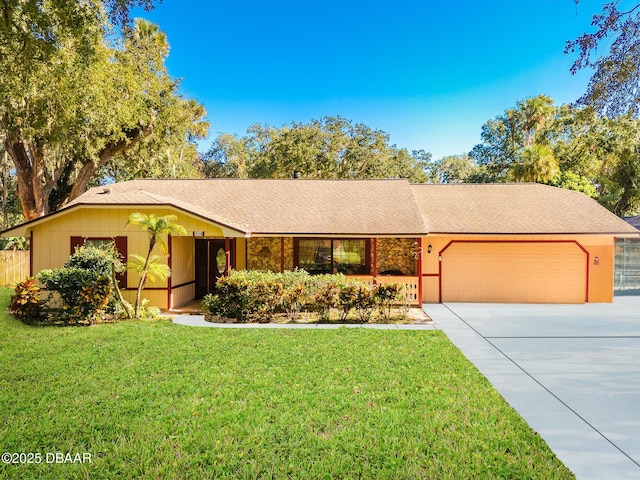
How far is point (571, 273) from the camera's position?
13930mm

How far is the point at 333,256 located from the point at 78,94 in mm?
9962

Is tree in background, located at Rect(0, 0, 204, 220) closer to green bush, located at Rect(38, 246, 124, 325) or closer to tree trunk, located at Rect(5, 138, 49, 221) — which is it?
tree trunk, located at Rect(5, 138, 49, 221)

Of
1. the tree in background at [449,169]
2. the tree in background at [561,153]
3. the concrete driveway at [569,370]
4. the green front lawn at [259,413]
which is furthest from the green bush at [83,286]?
the tree in background at [449,169]

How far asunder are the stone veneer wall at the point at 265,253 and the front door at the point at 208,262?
0.97 metres

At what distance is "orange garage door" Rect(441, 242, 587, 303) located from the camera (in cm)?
1392

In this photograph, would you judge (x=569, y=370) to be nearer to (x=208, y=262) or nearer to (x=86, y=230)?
(x=208, y=262)

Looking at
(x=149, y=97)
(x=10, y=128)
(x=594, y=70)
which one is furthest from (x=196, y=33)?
(x=594, y=70)

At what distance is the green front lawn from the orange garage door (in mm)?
6482

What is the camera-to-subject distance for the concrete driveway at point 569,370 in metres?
4.40

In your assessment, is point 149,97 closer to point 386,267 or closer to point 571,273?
point 386,267

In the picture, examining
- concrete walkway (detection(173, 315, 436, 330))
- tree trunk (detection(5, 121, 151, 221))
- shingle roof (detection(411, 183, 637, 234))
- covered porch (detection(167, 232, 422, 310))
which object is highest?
tree trunk (detection(5, 121, 151, 221))

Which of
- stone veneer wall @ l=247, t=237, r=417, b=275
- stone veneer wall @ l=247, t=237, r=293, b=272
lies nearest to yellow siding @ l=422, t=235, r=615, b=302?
stone veneer wall @ l=247, t=237, r=417, b=275

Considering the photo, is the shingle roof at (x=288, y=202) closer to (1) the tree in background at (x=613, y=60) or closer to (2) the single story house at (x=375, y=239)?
(2) the single story house at (x=375, y=239)

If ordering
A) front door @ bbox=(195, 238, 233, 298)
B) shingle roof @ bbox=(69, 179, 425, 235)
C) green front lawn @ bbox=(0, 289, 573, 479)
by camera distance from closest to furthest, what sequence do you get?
green front lawn @ bbox=(0, 289, 573, 479), shingle roof @ bbox=(69, 179, 425, 235), front door @ bbox=(195, 238, 233, 298)
